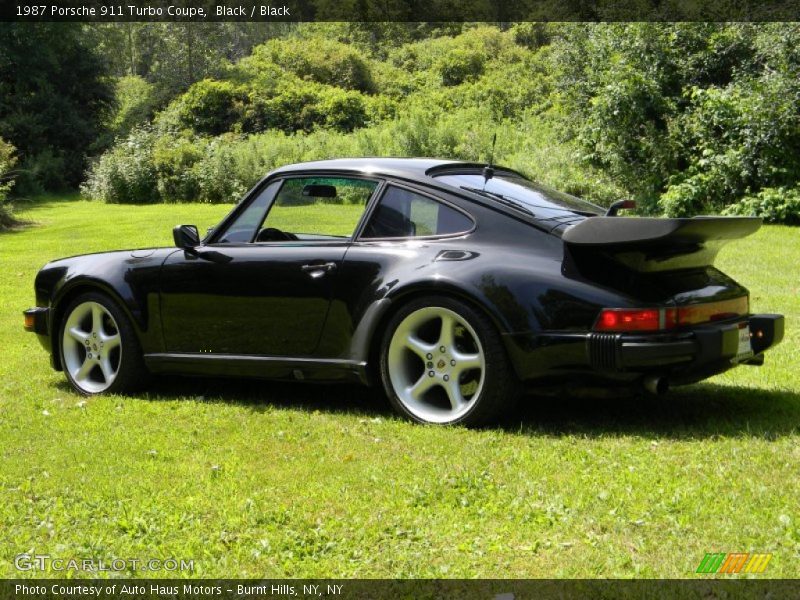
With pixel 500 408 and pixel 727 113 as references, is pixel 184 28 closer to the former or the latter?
pixel 727 113

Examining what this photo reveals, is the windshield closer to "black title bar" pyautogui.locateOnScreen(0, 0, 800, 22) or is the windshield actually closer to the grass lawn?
the grass lawn

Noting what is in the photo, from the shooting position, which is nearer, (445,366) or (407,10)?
(445,366)

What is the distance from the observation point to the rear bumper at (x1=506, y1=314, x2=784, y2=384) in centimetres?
527

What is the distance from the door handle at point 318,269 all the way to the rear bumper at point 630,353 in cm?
119

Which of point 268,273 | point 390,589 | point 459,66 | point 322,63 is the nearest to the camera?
point 390,589

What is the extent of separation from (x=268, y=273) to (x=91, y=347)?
4.98 feet

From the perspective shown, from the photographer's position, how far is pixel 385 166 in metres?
6.37

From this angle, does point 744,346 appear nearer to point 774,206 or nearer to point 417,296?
point 417,296

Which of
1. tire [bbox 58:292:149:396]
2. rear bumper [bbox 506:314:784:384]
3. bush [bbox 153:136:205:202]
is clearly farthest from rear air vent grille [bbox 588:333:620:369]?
bush [bbox 153:136:205:202]

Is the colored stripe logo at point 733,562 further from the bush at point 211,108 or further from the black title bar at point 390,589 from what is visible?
the bush at point 211,108

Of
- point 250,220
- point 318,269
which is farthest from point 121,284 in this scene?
point 318,269

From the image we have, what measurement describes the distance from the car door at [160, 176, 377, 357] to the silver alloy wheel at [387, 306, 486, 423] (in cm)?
56

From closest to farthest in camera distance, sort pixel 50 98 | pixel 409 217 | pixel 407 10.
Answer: pixel 409 217 < pixel 50 98 < pixel 407 10

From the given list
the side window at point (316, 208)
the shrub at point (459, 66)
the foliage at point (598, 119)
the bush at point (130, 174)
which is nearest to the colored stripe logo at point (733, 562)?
the side window at point (316, 208)
